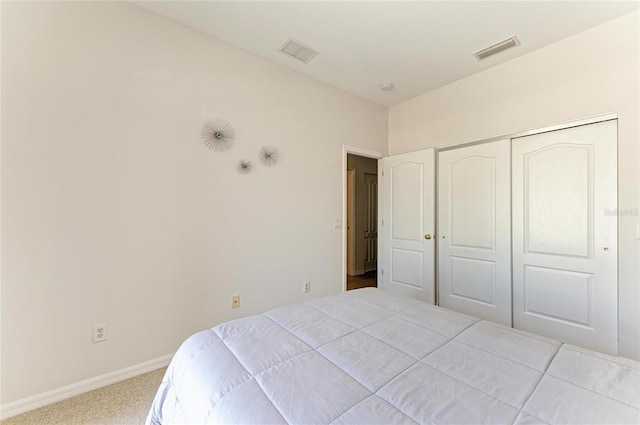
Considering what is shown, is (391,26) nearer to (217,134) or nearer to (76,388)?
(217,134)

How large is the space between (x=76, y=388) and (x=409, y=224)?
131 inches

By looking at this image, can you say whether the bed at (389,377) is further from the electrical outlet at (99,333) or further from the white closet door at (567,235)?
the white closet door at (567,235)

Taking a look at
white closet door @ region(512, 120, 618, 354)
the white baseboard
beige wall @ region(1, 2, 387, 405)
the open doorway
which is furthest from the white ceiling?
the white baseboard

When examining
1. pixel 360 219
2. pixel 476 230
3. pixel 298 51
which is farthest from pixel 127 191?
pixel 360 219

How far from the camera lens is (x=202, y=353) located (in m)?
1.09

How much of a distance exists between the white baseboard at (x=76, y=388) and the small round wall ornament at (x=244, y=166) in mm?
1619

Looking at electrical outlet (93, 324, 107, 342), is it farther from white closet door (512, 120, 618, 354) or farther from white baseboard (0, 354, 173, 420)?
white closet door (512, 120, 618, 354)

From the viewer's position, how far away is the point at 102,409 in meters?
1.62

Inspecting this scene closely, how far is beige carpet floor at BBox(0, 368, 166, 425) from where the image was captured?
1530 millimetres

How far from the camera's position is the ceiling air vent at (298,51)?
2.40 metres

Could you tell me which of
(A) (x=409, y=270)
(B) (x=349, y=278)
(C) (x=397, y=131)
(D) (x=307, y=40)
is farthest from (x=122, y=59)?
(B) (x=349, y=278)

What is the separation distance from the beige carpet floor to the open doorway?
3.59 meters

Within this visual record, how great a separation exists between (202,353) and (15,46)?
83.3 inches

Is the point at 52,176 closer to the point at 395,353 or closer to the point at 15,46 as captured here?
the point at 15,46
